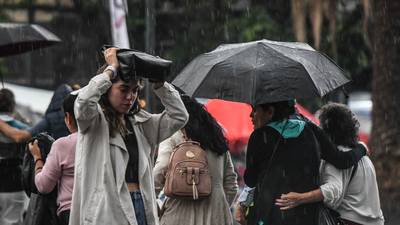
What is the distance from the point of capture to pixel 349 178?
7363 mm

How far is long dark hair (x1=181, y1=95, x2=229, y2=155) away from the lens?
24.9 ft

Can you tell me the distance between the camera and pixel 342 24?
2264 cm

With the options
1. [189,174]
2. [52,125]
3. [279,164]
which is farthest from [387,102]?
[279,164]

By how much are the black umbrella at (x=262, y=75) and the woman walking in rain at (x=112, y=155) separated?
56 centimetres

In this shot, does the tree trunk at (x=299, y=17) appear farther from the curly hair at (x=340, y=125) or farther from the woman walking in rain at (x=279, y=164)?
the woman walking in rain at (x=279, y=164)

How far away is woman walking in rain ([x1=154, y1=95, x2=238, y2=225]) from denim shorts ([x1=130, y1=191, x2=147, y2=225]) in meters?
1.44

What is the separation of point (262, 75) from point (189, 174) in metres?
1.12

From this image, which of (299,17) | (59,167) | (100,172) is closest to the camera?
(100,172)

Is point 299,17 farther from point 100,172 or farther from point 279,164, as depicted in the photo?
point 100,172

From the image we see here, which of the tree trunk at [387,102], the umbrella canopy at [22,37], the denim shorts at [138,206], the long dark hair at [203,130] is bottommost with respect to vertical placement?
the tree trunk at [387,102]

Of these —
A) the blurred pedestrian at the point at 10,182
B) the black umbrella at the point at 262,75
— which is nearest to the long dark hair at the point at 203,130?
the black umbrella at the point at 262,75

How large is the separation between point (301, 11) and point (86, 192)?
40.8 feet

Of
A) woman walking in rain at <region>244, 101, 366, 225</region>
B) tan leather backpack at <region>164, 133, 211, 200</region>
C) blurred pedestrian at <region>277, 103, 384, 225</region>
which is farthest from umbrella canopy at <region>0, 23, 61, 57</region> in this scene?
woman walking in rain at <region>244, 101, 366, 225</region>

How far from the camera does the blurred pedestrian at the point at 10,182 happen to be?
9906mm
